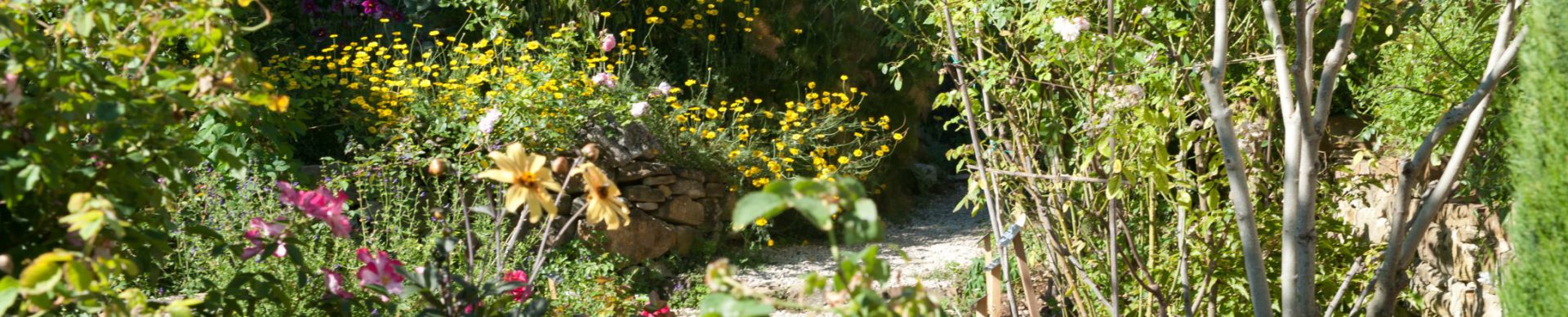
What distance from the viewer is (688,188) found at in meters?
5.18

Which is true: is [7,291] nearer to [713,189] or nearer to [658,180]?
[658,180]

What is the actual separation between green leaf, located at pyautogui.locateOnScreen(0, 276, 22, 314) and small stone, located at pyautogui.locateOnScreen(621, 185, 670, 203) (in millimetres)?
3663

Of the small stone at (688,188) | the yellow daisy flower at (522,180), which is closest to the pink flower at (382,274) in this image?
the yellow daisy flower at (522,180)

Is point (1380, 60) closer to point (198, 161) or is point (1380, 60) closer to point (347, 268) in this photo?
point (347, 268)

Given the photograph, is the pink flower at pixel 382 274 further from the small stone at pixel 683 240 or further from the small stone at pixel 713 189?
the small stone at pixel 713 189

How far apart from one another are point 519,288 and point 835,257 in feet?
2.71

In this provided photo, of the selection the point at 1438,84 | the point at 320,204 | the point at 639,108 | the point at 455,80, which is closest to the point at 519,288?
the point at 320,204

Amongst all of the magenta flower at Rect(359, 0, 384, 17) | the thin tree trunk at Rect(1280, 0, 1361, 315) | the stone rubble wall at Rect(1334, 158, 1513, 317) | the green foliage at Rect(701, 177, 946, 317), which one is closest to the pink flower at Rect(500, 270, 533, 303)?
the green foliage at Rect(701, 177, 946, 317)

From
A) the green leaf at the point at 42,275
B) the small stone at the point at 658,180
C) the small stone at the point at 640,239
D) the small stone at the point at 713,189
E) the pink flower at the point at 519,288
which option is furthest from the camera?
the small stone at the point at 713,189

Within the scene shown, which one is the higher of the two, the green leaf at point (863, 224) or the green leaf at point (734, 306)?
the green leaf at point (863, 224)

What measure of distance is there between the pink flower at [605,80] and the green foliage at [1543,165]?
12.0ft

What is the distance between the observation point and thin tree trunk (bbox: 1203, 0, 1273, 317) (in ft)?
7.61

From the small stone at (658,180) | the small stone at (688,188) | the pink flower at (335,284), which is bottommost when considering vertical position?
the small stone at (688,188)

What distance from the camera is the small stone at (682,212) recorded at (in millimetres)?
5094
